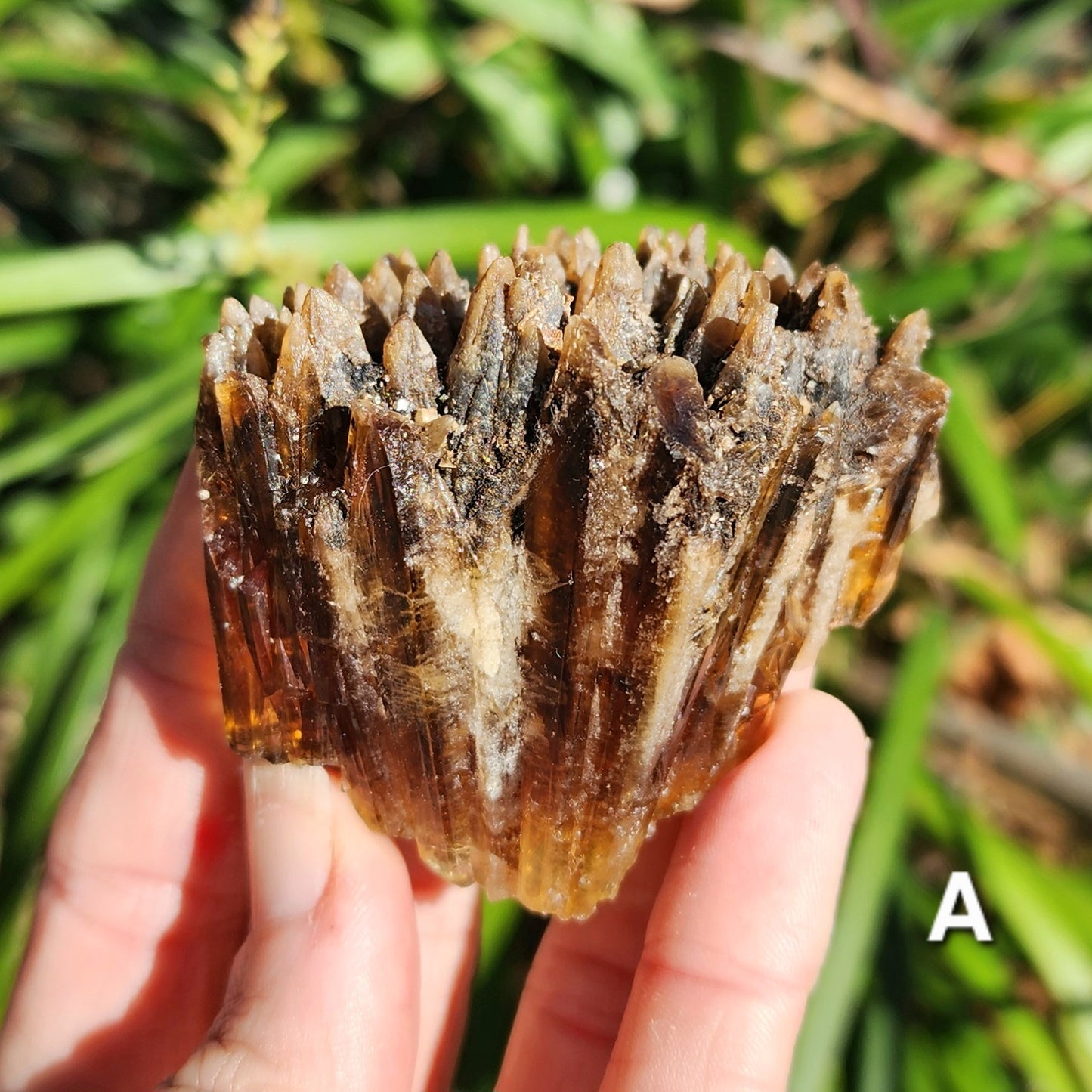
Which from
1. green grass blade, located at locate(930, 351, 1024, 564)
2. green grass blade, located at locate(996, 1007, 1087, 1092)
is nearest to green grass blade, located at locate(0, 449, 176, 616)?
green grass blade, located at locate(930, 351, 1024, 564)

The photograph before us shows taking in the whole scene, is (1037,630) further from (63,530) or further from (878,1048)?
(63,530)

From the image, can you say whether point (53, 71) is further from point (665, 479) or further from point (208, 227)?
point (665, 479)

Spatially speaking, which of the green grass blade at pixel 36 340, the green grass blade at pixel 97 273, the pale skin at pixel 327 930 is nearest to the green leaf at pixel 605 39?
the green grass blade at pixel 97 273

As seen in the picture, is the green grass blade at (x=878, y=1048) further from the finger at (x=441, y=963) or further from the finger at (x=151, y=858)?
the finger at (x=151, y=858)

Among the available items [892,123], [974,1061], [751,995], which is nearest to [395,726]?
[751,995]

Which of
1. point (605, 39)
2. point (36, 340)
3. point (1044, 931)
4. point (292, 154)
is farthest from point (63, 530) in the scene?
point (1044, 931)

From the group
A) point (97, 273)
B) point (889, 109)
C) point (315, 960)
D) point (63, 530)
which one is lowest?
point (315, 960)

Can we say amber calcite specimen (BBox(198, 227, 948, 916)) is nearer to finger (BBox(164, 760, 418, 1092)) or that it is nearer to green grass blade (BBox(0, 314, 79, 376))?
finger (BBox(164, 760, 418, 1092))
